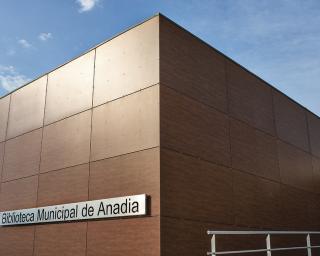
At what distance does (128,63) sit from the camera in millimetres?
9836

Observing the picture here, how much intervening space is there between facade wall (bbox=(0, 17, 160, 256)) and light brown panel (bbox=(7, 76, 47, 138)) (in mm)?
33

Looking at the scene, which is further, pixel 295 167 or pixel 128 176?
pixel 295 167

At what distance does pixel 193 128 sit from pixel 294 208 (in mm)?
5204

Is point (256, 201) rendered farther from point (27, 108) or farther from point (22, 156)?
point (27, 108)

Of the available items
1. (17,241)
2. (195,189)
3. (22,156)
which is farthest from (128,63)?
(17,241)

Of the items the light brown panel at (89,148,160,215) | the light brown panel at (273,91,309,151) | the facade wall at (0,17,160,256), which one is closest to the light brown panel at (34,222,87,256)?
the facade wall at (0,17,160,256)

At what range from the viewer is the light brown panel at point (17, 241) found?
437 inches

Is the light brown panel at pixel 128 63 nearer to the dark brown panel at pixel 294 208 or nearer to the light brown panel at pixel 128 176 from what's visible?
the light brown panel at pixel 128 176

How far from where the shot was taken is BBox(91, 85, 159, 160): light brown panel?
884 cm

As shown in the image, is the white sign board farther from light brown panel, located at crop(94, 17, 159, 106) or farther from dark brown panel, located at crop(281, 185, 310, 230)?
dark brown panel, located at crop(281, 185, 310, 230)

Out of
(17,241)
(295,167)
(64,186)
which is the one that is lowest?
(17,241)

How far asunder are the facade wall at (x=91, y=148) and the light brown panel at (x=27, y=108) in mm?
33

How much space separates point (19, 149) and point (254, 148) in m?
6.82

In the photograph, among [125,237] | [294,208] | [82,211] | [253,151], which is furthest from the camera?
[294,208]
